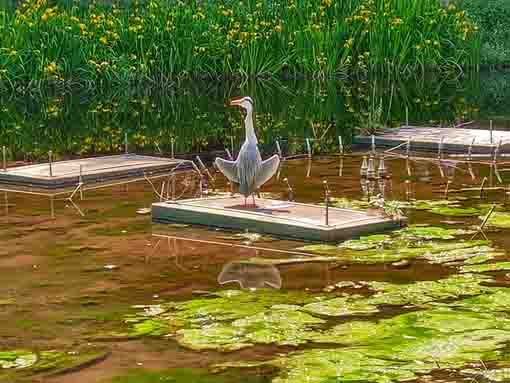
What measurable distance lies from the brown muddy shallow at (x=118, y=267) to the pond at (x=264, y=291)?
2 cm

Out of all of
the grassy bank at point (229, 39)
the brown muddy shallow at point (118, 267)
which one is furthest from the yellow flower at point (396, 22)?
the brown muddy shallow at point (118, 267)

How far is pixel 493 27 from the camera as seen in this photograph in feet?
119

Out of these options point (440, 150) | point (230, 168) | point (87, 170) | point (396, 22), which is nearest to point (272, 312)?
point (230, 168)

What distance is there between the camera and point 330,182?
17.0 meters

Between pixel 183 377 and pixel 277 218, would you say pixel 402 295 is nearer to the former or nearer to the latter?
pixel 183 377

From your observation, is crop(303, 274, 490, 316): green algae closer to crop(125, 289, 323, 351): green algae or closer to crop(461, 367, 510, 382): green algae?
crop(125, 289, 323, 351): green algae

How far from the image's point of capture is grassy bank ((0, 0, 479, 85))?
28.7 m

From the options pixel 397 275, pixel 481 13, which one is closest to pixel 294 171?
pixel 397 275

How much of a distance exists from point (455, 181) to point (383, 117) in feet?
26.7

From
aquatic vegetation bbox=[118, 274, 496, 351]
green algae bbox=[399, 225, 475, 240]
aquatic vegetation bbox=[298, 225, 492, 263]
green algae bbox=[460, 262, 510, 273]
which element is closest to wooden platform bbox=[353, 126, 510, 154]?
green algae bbox=[399, 225, 475, 240]

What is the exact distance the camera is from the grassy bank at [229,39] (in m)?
28.7

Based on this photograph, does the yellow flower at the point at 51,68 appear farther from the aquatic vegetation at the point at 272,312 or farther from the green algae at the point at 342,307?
the green algae at the point at 342,307

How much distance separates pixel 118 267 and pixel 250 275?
1263 mm

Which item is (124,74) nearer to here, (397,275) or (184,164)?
(184,164)
